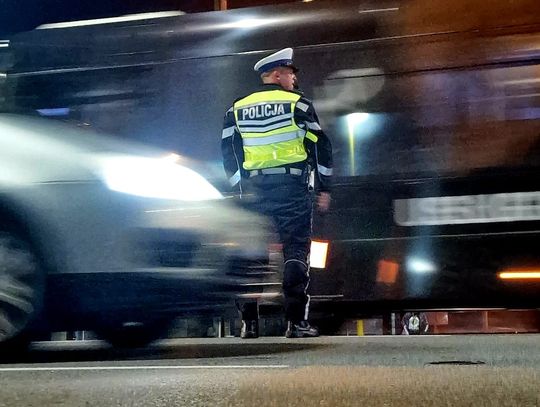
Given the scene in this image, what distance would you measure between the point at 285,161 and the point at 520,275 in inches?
78.6

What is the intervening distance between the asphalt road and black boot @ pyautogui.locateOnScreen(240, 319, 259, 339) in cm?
132

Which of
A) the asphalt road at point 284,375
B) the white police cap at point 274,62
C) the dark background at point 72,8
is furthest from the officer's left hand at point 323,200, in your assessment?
the dark background at point 72,8

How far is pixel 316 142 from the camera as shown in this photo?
695 centimetres

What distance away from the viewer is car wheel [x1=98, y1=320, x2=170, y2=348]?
21.2ft

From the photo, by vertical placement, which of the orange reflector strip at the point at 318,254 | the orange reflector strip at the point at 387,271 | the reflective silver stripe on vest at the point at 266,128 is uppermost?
the reflective silver stripe on vest at the point at 266,128

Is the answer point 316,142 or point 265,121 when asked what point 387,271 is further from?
point 265,121

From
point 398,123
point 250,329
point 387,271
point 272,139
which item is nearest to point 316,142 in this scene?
point 272,139

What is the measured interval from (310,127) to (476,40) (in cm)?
157

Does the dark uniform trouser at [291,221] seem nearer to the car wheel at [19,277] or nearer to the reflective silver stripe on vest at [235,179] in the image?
the reflective silver stripe on vest at [235,179]

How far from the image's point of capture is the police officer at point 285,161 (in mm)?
6762

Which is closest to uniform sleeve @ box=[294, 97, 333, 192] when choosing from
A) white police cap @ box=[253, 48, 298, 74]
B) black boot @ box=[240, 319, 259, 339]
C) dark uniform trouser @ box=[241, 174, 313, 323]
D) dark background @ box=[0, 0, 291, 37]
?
dark uniform trouser @ box=[241, 174, 313, 323]

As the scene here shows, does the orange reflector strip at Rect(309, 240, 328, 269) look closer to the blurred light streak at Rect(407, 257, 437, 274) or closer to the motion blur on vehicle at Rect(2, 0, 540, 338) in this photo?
the motion blur on vehicle at Rect(2, 0, 540, 338)

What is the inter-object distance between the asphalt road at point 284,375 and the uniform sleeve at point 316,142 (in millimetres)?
1245

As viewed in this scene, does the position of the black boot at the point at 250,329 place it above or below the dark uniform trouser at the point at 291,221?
below
